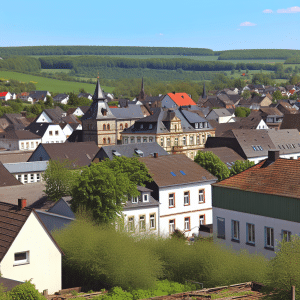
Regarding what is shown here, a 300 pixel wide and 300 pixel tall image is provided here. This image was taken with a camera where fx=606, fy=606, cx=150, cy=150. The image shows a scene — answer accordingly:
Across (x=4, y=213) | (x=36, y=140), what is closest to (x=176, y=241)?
(x=4, y=213)

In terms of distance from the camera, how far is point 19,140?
108750 millimetres

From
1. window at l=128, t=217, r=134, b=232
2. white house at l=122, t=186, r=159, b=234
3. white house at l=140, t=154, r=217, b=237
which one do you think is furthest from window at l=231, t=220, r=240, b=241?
white house at l=140, t=154, r=217, b=237

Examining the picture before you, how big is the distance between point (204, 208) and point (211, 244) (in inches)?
808

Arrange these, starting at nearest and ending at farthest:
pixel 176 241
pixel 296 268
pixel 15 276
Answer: pixel 296 268, pixel 15 276, pixel 176 241

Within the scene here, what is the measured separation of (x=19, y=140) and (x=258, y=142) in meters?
48.6

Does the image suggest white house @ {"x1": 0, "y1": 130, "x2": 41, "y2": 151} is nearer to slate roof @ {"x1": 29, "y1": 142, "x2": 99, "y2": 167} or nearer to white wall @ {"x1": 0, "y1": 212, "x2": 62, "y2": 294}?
slate roof @ {"x1": 29, "y1": 142, "x2": 99, "y2": 167}

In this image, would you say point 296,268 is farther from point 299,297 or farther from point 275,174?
point 275,174

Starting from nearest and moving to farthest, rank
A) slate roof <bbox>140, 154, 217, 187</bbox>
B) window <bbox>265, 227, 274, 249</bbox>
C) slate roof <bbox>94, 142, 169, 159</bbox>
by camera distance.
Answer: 1. window <bbox>265, 227, 274, 249</bbox>
2. slate roof <bbox>140, 154, 217, 187</bbox>
3. slate roof <bbox>94, 142, 169, 159</bbox>

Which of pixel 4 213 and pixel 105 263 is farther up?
pixel 4 213

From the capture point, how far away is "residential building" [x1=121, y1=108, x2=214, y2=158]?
85.5 metres

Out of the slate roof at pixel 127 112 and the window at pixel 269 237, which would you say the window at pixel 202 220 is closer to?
the window at pixel 269 237

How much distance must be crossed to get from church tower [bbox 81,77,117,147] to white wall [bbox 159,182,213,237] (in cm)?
5022

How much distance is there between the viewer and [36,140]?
365ft

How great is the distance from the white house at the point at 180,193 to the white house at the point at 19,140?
63.1 meters
